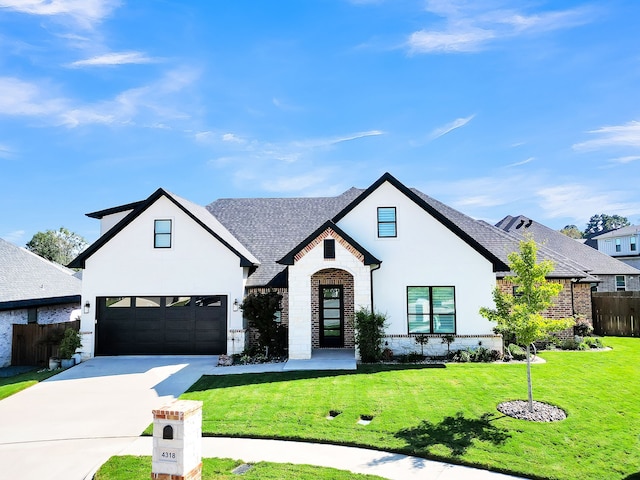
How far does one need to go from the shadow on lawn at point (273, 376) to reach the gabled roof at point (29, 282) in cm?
1000

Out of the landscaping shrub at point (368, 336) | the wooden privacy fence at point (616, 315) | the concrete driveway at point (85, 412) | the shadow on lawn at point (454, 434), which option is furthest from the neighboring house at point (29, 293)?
the wooden privacy fence at point (616, 315)

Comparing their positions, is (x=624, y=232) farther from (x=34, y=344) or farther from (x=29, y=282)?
(x=29, y=282)

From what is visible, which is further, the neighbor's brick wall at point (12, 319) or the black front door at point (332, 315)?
the black front door at point (332, 315)

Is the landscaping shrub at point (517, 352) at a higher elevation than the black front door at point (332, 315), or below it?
below

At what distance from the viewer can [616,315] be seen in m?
22.4

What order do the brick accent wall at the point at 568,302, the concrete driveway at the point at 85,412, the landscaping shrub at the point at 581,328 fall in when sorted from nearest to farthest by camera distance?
the concrete driveway at the point at 85,412
the brick accent wall at the point at 568,302
the landscaping shrub at the point at 581,328

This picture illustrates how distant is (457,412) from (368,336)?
5698 mm

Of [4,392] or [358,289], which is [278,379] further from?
[4,392]

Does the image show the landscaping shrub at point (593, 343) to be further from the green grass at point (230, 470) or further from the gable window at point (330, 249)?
the green grass at point (230, 470)

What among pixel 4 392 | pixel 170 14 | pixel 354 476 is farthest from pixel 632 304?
pixel 4 392

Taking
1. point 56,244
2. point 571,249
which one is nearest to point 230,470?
point 571,249

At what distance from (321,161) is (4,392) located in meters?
14.8

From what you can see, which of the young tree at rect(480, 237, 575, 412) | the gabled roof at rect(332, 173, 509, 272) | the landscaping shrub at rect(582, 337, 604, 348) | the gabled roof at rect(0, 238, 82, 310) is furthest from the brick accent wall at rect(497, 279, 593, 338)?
the gabled roof at rect(0, 238, 82, 310)

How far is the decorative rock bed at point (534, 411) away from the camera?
30.0ft
